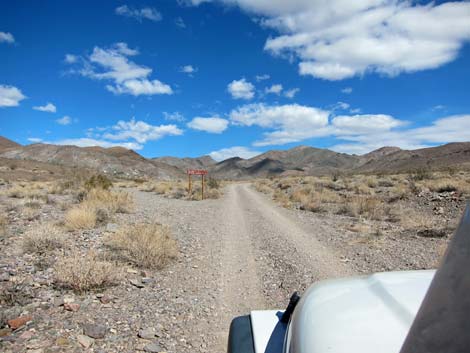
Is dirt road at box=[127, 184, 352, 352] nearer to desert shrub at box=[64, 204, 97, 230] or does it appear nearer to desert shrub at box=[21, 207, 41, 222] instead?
desert shrub at box=[64, 204, 97, 230]

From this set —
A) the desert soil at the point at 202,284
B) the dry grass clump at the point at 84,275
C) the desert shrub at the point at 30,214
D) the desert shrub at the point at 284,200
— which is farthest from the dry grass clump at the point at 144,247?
the desert shrub at the point at 284,200

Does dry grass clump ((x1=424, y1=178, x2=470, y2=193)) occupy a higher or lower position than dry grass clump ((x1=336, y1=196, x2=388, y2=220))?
higher

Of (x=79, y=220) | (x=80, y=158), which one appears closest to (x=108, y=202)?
(x=79, y=220)

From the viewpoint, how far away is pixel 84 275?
16.0ft

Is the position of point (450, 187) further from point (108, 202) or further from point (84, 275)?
point (84, 275)

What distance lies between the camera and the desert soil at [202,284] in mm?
3789

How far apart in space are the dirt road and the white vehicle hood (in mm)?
2358

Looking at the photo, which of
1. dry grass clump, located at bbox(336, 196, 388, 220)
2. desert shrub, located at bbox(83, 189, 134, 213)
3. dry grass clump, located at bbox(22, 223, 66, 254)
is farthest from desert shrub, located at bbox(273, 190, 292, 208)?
dry grass clump, located at bbox(22, 223, 66, 254)

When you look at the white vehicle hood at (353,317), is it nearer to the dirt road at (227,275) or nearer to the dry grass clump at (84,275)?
the dirt road at (227,275)

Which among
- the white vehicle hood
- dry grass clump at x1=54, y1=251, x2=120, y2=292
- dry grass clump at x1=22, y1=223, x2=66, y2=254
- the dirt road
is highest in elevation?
the white vehicle hood

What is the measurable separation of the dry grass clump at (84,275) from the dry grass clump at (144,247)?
88 centimetres

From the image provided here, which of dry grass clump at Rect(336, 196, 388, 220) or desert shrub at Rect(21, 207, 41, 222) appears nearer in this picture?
desert shrub at Rect(21, 207, 41, 222)

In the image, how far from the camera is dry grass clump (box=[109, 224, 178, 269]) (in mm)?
6152

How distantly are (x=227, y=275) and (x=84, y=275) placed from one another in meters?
2.42
